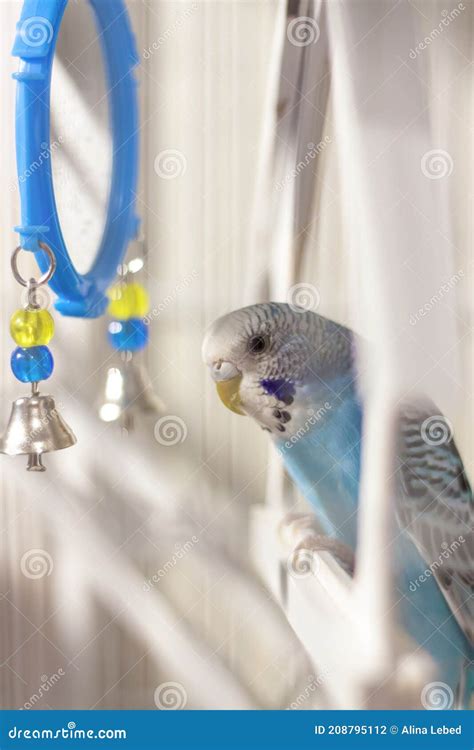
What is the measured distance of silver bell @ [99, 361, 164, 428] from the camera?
32.1 inches

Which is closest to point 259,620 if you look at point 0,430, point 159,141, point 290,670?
point 290,670

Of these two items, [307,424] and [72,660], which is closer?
[307,424]

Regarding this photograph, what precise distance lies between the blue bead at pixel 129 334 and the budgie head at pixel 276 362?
93 millimetres

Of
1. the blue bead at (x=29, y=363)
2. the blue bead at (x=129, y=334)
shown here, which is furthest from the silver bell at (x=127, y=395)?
the blue bead at (x=29, y=363)

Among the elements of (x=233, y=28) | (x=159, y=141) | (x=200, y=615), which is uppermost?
A: (x=233, y=28)

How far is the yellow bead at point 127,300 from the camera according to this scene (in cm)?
79

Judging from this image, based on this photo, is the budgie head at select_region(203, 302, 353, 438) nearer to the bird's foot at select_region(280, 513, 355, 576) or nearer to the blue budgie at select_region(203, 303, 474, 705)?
the blue budgie at select_region(203, 303, 474, 705)

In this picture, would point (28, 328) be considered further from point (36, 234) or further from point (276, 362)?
point (276, 362)

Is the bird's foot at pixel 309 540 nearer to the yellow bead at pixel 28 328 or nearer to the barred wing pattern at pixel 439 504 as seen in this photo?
the barred wing pattern at pixel 439 504

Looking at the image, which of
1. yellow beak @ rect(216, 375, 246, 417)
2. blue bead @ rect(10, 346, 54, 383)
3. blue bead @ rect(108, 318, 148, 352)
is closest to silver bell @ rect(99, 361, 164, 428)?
blue bead @ rect(108, 318, 148, 352)

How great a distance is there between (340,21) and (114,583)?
24.1 inches

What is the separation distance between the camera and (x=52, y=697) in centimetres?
85

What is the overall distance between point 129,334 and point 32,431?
22cm
